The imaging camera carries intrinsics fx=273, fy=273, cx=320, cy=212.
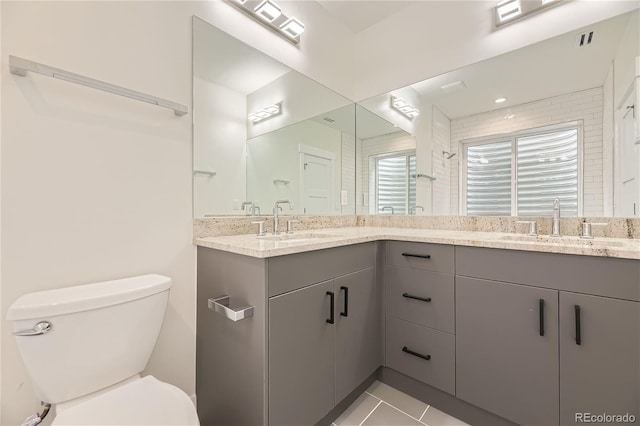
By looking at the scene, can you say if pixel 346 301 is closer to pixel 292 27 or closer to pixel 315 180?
pixel 315 180

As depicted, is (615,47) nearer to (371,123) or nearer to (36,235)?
(371,123)

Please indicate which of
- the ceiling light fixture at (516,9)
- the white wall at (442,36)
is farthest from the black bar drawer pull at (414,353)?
the ceiling light fixture at (516,9)

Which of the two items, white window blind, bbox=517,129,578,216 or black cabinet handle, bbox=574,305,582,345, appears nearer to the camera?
black cabinet handle, bbox=574,305,582,345

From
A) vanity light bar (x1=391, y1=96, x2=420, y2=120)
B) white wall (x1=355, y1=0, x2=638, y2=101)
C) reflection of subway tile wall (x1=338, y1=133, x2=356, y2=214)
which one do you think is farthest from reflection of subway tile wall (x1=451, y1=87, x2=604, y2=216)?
reflection of subway tile wall (x1=338, y1=133, x2=356, y2=214)

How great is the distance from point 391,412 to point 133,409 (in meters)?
1.22

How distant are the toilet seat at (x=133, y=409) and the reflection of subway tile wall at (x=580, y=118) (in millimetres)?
2109

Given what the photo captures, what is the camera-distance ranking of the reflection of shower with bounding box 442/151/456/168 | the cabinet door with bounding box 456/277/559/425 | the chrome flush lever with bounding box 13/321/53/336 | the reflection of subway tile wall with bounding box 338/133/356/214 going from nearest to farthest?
the chrome flush lever with bounding box 13/321/53/336 → the cabinet door with bounding box 456/277/559/425 → the reflection of shower with bounding box 442/151/456/168 → the reflection of subway tile wall with bounding box 338/133/356/214

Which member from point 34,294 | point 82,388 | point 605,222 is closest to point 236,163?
point 34,294

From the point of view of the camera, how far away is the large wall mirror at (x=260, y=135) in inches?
57.3

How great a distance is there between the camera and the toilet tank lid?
81cm

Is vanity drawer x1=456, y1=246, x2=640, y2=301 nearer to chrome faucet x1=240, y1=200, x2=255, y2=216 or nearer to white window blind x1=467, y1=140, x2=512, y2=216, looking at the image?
white window blind x1=467, y1=140, x2=512, y2=216

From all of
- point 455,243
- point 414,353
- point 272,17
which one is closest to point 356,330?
point 414,353

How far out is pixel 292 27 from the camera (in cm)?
188

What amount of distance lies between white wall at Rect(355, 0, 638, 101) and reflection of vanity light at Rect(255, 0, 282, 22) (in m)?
0.99
